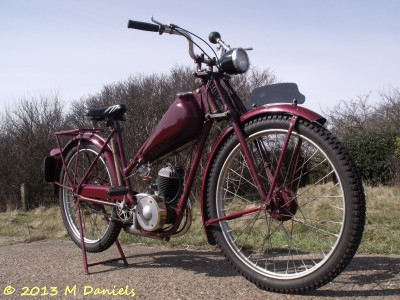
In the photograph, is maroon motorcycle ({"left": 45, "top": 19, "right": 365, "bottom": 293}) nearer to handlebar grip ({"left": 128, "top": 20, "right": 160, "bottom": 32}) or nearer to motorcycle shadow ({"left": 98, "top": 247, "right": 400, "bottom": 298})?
handlebar grip ({"left": 128, "top": 20, "right": 160, "bottom": 32})

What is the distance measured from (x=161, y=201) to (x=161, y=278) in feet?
1.74

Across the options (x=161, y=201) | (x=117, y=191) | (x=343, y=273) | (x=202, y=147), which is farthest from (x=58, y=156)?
(x=343, y=273)

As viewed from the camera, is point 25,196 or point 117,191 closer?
point 117,191

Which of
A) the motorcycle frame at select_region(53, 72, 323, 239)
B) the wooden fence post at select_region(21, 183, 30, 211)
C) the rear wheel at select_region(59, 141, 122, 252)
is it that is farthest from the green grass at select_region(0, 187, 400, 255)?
the wooden fence post at select_region(21, 183, 30, 211)

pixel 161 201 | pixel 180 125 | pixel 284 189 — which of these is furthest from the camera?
pixel 161 201

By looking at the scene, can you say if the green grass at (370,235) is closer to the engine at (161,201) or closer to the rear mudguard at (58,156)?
the rear mudguard at (58,156)

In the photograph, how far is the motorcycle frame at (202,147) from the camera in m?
2.75

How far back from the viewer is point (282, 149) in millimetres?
2707

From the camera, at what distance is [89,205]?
4.30 metres

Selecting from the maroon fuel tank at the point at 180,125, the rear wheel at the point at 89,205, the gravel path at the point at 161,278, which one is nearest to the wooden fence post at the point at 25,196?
the rear wheel at the point at 89,205

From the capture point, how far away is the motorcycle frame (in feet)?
9.02

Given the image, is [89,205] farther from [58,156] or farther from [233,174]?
[233,174]

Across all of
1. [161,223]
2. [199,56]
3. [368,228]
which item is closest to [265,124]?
[199,56]

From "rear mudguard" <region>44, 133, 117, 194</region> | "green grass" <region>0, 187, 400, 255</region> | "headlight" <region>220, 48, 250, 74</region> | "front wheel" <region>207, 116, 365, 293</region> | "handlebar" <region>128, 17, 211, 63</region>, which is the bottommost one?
"green grass" <region>0, 187, 400, 255</region>
